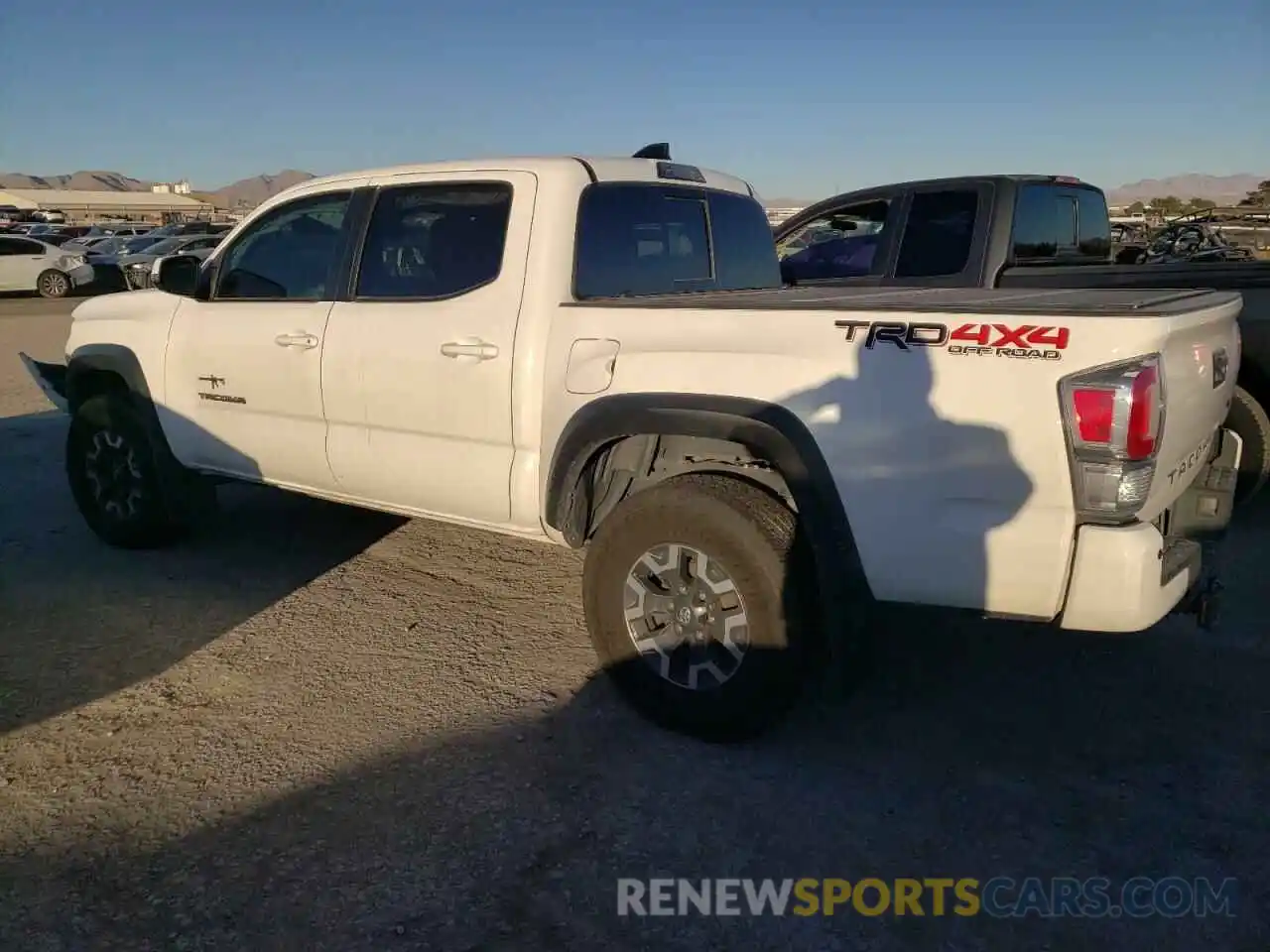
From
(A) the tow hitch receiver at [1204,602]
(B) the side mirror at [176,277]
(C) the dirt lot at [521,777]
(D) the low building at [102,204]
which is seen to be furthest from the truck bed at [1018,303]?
(D) the low building at [102,204]

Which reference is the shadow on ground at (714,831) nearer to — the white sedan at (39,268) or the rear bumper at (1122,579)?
the rear bumper at (1122,579)

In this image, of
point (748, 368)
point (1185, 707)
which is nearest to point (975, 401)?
point (748, 368)

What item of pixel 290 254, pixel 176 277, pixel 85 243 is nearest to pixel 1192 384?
pixel 290 254

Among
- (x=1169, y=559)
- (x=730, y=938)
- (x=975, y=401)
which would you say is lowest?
(x=730, y=938)

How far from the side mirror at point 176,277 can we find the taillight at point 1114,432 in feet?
13.5

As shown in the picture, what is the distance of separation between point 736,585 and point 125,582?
3.41m

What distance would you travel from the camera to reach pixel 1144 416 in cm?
260

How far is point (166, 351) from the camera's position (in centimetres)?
505

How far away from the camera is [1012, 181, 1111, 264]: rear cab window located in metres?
6.84

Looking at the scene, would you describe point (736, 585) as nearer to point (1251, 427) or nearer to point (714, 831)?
point (714, 831)

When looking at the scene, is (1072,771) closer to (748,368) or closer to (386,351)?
(748,368)

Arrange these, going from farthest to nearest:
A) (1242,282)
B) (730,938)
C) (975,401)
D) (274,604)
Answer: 1. (1242,282)
2. (274,604)
3. (975,401)
4. (730,938)

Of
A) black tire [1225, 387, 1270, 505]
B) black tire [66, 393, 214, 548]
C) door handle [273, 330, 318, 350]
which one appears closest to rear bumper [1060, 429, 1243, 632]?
black tire [1225, 387, 1270, 505]

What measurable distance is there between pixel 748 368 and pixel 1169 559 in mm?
1373
